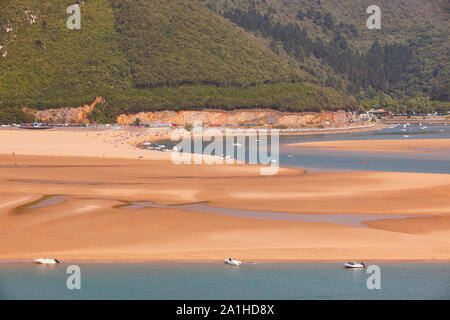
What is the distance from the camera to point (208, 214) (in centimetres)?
3484

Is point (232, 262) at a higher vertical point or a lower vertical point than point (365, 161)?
higher

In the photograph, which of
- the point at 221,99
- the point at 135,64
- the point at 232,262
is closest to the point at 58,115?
the point at 135,64

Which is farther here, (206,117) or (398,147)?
(206,117)

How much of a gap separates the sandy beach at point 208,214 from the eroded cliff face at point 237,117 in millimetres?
91893

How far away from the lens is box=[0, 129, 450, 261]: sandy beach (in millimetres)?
27359

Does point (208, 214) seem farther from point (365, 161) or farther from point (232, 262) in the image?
point (365, 161)

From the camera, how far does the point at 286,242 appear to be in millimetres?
28609

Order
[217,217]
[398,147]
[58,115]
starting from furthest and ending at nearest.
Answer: [58,115], [398,147], [217,217]

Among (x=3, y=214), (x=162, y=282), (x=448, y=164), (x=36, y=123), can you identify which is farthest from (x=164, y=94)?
(x=162, y=282)

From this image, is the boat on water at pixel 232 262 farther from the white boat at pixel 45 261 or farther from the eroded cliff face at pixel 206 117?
the eroded cliff face at pixel 206 117

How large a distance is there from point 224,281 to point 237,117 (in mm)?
137421

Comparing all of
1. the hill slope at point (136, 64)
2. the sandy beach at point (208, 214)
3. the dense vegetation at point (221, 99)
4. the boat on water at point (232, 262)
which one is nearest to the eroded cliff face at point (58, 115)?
the hill slope at point (136, 64)

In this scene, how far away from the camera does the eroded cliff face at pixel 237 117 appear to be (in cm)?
15275
